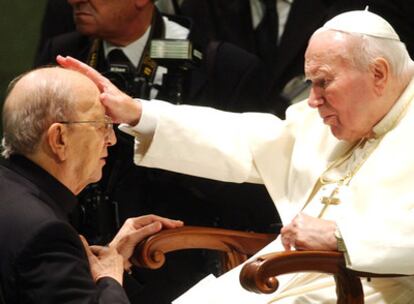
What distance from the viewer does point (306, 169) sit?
362cm

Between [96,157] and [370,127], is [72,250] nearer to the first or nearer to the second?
[96,157]

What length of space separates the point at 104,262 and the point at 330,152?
994mm

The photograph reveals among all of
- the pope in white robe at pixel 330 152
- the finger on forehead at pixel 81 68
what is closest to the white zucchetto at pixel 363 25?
the pope in white robe at pixel 330 152

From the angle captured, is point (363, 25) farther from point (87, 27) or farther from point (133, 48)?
point (87, 27)

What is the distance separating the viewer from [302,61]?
4891 millimetres

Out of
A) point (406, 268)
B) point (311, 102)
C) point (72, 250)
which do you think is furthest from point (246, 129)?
point (72, 250)

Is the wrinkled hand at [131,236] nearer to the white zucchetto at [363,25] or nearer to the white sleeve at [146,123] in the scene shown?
the white sleeve at [146,123]

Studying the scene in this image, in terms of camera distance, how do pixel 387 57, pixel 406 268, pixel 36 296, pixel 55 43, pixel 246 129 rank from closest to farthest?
1. pixel 36 296
2. pixel 406 268
3. pixel 387 57
4. pixel 246 129
5. pixel 55 43

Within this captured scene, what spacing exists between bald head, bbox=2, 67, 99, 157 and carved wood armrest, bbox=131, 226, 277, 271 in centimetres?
69

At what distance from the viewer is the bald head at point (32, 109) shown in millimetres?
2836

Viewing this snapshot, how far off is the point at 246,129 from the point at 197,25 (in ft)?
4.77

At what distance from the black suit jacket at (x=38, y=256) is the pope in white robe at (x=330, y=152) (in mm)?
690

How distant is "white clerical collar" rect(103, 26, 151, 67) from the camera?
4.61 m

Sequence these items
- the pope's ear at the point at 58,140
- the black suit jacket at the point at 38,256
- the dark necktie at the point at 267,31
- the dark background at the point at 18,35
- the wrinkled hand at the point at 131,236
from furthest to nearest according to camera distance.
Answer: the dark background at the point at 18,35, the dark necktie at the point at 267,31, the wrinkled hand at the point at 131,236, the pope's ear at the point at 58,140, the black suit jacket at the point at 38,256
